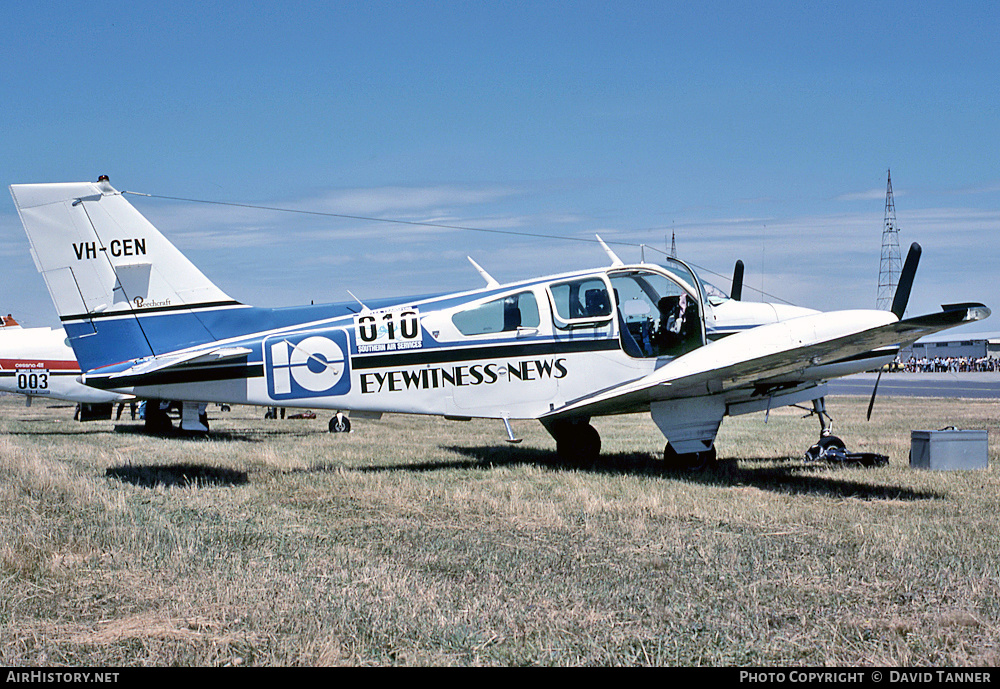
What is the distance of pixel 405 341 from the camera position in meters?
11.0

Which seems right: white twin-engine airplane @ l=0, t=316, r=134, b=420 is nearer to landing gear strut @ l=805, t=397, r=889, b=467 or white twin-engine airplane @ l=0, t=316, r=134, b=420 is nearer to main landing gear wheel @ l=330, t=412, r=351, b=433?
main landing gear wheel @ l=330, t=412, r=351, b=433

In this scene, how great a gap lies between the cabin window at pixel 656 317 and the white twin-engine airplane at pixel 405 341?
0.02m

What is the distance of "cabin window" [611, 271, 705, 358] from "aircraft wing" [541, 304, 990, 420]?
Result: 15.1 inches

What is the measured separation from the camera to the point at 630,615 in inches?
191

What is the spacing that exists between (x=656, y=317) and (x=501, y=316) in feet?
6.85

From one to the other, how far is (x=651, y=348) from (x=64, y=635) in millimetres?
8194

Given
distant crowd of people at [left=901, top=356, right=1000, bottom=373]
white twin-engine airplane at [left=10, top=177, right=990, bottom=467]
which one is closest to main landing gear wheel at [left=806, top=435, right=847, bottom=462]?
white twin-engine airplane at [left=10, top=177, right=990, bottom=467]

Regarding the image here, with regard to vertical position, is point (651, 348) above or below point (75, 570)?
above

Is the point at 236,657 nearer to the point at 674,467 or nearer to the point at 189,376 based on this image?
the point at 189,376

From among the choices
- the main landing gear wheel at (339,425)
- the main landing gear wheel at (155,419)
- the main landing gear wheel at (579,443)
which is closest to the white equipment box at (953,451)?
the main landing gear wheel at (579,443)

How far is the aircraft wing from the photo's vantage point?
884 centimetres
